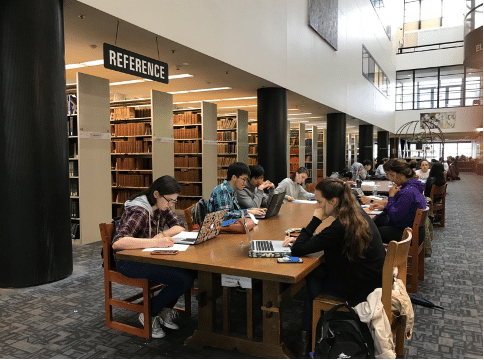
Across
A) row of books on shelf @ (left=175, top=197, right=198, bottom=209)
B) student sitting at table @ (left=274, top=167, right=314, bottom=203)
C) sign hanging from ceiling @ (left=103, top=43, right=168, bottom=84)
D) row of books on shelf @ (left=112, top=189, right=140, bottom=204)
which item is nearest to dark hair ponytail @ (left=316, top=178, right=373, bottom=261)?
sign hanging from ceiling @ (left=103, top=43, right=168, bottom=84)

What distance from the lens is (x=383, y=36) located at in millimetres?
18469

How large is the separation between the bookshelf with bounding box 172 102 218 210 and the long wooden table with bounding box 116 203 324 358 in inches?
227

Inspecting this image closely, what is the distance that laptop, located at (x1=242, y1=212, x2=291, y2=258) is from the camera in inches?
93.1

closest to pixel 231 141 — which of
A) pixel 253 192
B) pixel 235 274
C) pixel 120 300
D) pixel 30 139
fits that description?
pixel 253 192

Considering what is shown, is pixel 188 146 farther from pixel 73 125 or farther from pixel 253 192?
pixel 253 192

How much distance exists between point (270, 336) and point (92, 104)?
182 inches

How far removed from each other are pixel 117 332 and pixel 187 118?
20.6 feet

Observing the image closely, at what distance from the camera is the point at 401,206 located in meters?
3.85

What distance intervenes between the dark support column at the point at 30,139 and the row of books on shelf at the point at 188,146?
15.6ft

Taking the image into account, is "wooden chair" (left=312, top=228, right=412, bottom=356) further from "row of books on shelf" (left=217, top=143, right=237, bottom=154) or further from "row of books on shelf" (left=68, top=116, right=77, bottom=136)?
"row of books on shelf" (left=217, top=143, right=237, bottom=154)

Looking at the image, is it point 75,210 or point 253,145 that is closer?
point 75,210

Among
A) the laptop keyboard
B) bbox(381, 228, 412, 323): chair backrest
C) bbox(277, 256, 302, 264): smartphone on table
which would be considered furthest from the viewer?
the laptop keyboard

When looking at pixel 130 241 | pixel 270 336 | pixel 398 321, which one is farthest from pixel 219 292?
pixel 398 321

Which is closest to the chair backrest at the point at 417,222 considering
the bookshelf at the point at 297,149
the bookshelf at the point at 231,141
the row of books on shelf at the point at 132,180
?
the row of books on shelf at the point at 132,180
